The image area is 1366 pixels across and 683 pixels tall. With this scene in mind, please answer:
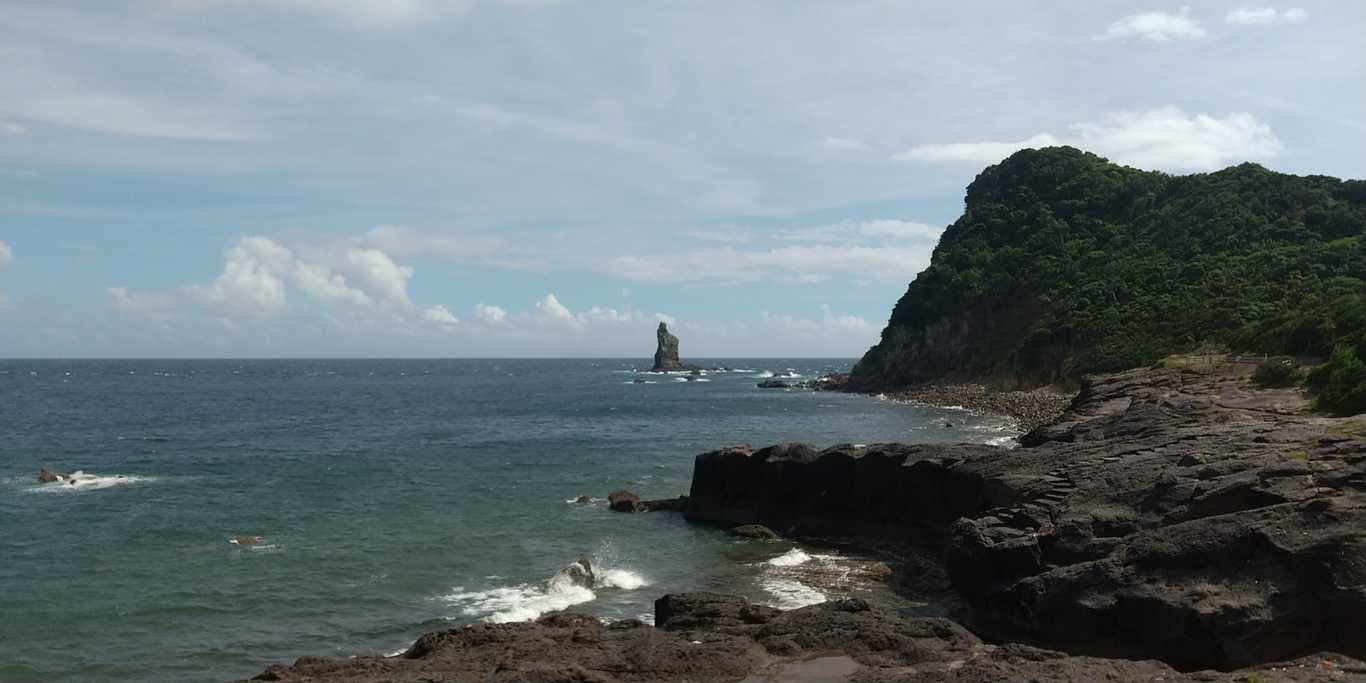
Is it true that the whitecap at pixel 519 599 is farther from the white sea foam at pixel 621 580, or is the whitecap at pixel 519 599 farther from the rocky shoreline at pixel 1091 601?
the rocky shoreline at pixel 1091 601

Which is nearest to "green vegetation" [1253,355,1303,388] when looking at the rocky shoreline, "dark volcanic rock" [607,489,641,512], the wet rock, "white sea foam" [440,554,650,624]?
the rocky shoreline

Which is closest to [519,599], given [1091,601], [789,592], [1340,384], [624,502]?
[789,592]

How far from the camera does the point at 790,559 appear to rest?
31.3m

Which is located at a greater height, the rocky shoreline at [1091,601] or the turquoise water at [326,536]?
the rocky shoreline at [1091,601]

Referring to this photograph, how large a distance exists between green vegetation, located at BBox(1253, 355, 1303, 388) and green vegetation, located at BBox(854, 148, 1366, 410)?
8.27m

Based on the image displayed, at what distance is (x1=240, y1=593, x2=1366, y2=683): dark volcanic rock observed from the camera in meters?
13.9

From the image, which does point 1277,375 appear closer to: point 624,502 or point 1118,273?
point 624,502

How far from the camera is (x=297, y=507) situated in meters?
41.5

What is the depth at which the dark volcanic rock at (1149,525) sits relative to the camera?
16.2 metres

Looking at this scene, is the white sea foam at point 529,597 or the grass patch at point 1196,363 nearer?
the white sea foam at point 529,597

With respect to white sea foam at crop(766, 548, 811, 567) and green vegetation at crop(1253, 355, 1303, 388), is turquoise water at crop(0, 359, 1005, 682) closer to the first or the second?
white sea foam at crop(766, 548, 811, 567)

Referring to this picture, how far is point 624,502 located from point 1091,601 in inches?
1019

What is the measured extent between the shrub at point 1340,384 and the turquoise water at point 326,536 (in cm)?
1960

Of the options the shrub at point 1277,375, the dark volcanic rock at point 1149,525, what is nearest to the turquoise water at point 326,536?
the dark volcanic rock at point 1149,525
